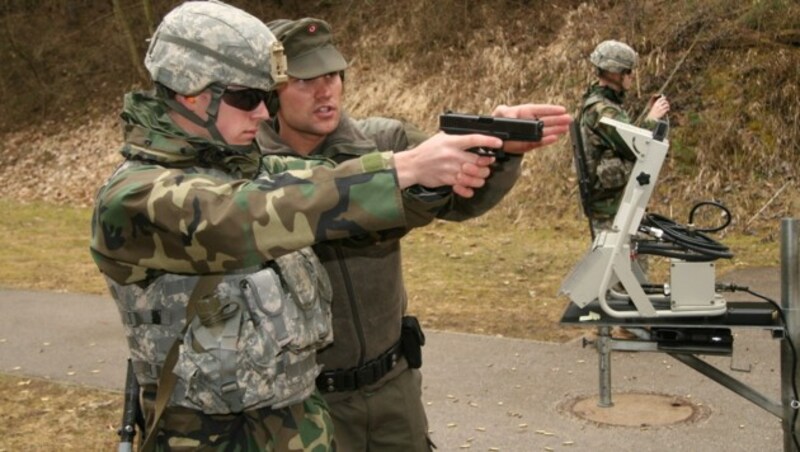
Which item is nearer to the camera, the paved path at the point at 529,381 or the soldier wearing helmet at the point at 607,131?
the paved path at the point at 529,381

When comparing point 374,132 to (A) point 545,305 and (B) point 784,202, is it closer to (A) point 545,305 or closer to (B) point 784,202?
(A) point 545,305

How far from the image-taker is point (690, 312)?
4059 millimetres

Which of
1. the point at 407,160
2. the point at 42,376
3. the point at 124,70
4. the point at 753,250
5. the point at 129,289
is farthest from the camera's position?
the point at 124,70

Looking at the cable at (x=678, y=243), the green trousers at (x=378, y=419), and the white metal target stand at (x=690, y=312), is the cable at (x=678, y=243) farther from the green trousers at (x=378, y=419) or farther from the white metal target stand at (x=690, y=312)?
the green trousers at (x=378, y=419)

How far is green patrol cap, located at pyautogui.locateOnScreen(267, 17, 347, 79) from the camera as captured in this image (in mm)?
3406

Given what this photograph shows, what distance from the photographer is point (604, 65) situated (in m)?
7.65

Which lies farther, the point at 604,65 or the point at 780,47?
the point at 780,47

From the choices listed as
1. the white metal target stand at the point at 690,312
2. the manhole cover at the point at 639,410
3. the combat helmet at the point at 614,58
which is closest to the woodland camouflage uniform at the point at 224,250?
the white metal target stand at the point at 690,312

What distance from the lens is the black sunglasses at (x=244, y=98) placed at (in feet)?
8.56

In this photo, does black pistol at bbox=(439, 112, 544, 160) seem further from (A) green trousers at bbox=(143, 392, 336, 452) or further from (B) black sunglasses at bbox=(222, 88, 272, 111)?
(A) green trousers at bbox=(143, 392, 336, 452)

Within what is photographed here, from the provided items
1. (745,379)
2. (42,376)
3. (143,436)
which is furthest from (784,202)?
(143,436)

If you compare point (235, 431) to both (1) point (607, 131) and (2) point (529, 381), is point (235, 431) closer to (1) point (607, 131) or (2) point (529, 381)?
(2) point (529, 381)

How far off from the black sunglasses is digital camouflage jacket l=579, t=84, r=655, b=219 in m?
5.18

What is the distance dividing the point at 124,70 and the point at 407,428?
2045 centimetres
